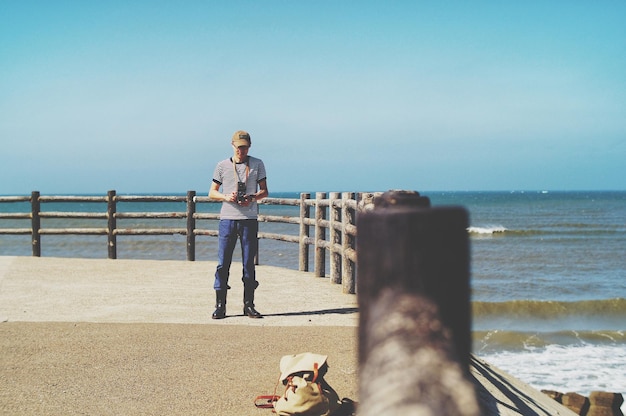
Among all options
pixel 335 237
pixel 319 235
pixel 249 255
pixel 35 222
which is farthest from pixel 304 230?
pixel 35 222

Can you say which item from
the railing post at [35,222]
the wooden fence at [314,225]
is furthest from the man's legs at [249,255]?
the railing post at [35,222]

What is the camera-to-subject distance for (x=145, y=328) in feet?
22.4

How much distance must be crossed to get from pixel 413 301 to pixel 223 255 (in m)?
6.38

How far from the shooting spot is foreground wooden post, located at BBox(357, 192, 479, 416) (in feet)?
2.94

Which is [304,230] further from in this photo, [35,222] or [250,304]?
Answer: [35,222]

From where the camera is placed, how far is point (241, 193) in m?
7.11

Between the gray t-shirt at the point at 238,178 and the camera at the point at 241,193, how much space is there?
2.0 inches

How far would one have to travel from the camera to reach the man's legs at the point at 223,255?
23.7 ft

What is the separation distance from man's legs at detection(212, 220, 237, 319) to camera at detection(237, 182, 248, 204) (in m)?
0.28

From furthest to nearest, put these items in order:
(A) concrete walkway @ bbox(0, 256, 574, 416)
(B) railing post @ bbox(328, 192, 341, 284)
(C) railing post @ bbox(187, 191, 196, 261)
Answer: (C) railing post @ bbox(187, 191, 196, 261) → (B) railing post @ bbox(328, 192, 341, 284) → (A) concrete walkway @ bbox(0, 256, 574, 416)

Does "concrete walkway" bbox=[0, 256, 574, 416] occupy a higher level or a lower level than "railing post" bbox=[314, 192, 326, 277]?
lower

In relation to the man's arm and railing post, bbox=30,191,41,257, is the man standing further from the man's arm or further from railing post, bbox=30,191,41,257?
railing post, bbox=30,191,41,257

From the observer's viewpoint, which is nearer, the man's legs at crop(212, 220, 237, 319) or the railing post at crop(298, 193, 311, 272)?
the man's legs at crop(212, 220, 237, 319)

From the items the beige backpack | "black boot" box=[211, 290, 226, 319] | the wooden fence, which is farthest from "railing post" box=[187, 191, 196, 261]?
the beige backpack
